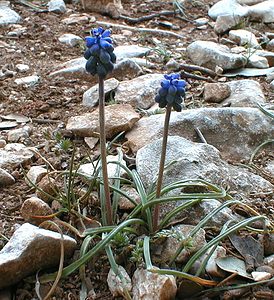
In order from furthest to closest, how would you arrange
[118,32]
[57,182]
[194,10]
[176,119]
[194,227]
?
1. [194,10]
2. [118,32]
3. [176,119]
4. [57,182]
5. [194,227]

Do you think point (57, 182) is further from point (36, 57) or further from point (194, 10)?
point (194, 10)

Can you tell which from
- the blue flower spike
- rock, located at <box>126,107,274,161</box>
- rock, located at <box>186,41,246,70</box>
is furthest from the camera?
rock, located at <box>186,41,246,70</box>

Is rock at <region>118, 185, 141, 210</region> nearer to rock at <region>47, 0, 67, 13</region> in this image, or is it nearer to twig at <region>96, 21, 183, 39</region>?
twig at <region>96, 21, 183, 39</region>

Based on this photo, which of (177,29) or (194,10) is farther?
(194,10)

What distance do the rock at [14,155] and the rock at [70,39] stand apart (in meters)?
1.59

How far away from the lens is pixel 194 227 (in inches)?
94.9

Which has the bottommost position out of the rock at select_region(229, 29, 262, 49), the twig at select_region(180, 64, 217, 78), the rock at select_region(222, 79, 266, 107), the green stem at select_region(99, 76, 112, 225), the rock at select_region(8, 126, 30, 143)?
the rock at select_region(229, 29, 262, 49)

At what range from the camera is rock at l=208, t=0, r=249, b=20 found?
516 centimetres

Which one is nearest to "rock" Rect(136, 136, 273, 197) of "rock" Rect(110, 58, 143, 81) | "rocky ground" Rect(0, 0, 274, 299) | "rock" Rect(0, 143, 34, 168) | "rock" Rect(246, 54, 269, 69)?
"rocky ground" Rect(0, 0, 274, 299)

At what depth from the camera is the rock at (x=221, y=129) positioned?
314 centimetres

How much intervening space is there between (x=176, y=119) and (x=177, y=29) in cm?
213

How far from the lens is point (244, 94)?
3.62m

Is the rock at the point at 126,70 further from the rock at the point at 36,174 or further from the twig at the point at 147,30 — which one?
the rock at the point at 36,174

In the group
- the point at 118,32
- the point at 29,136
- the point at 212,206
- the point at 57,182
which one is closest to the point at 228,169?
the point at 212,206
